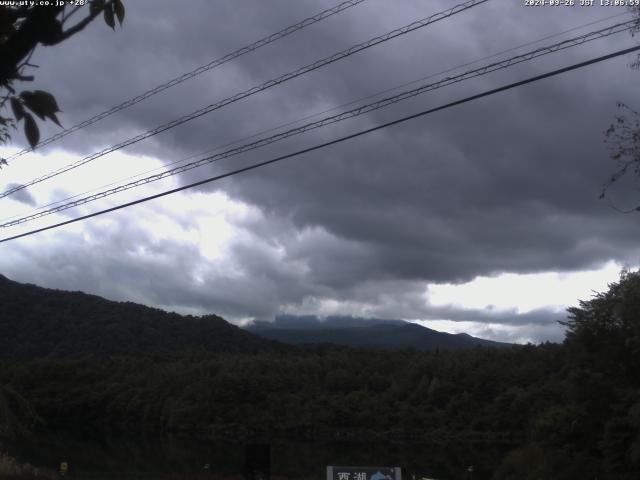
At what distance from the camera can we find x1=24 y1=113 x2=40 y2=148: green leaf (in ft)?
10.3

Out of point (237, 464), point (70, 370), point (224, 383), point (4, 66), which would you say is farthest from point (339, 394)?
point (4, 66)

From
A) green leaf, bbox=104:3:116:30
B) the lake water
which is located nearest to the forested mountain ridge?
the lake water

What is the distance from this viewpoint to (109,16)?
133 inches

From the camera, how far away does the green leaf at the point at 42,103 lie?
3045mm

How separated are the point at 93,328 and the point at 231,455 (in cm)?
7838

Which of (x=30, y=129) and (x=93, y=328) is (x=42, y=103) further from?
(x=93, y=328)

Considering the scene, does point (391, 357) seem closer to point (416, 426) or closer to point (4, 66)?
point (416, 426)

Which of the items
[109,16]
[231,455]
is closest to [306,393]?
[231,455]

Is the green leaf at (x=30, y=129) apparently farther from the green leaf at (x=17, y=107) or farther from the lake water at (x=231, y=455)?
the lake water at (x=231, y=455)

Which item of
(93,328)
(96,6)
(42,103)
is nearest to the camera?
(42,103)

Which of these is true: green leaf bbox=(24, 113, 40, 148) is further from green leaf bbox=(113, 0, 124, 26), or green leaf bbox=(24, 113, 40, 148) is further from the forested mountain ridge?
the forested mountain ridge

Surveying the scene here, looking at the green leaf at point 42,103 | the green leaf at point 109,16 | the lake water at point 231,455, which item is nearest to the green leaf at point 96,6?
the green leaf at point 109,16

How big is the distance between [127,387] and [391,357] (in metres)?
34.3

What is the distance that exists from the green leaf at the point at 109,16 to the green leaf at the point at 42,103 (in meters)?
0.55
